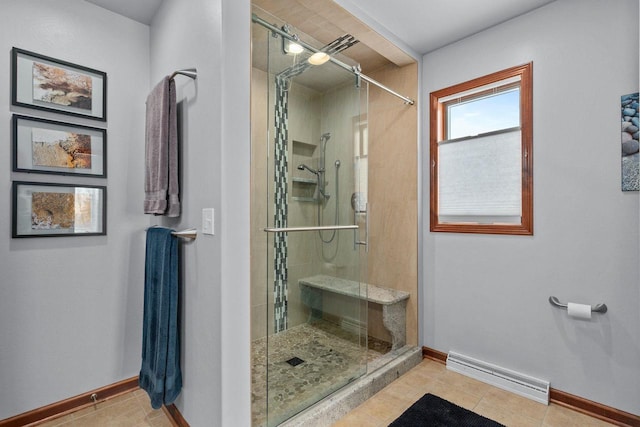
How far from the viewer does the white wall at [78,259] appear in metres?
1.74

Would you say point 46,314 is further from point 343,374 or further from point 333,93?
point 333,93

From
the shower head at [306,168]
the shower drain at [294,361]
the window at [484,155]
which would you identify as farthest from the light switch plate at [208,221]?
the window at [484,155]

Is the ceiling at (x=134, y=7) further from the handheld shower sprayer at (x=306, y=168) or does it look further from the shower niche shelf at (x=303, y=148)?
the handheld shower sprayer at (x=306, y=168)

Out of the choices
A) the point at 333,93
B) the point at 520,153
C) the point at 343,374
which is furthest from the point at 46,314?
the point at 520,153

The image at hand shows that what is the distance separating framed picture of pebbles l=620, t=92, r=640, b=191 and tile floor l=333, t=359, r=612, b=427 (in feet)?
4.50

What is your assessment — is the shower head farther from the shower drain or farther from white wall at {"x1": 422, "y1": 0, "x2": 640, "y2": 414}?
white wall at {"x1": 422, "y1": 0, "x2": 640, "y2": 414}

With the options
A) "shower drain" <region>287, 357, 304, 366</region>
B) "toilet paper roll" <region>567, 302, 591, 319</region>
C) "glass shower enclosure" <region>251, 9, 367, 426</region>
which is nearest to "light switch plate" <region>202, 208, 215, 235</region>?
"glass shower enclosure" <region>251, 9, 367, 426</region>

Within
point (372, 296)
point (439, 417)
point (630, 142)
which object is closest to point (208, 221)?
point (372, 296)

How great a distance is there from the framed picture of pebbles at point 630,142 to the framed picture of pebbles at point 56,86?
3.10 metres

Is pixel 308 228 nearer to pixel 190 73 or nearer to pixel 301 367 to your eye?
pixel 301 367

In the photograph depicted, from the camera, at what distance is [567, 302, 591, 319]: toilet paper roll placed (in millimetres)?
1806

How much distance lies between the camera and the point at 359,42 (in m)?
2.36

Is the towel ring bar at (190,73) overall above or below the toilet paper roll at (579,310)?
above

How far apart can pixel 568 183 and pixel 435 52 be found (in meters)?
1.41
